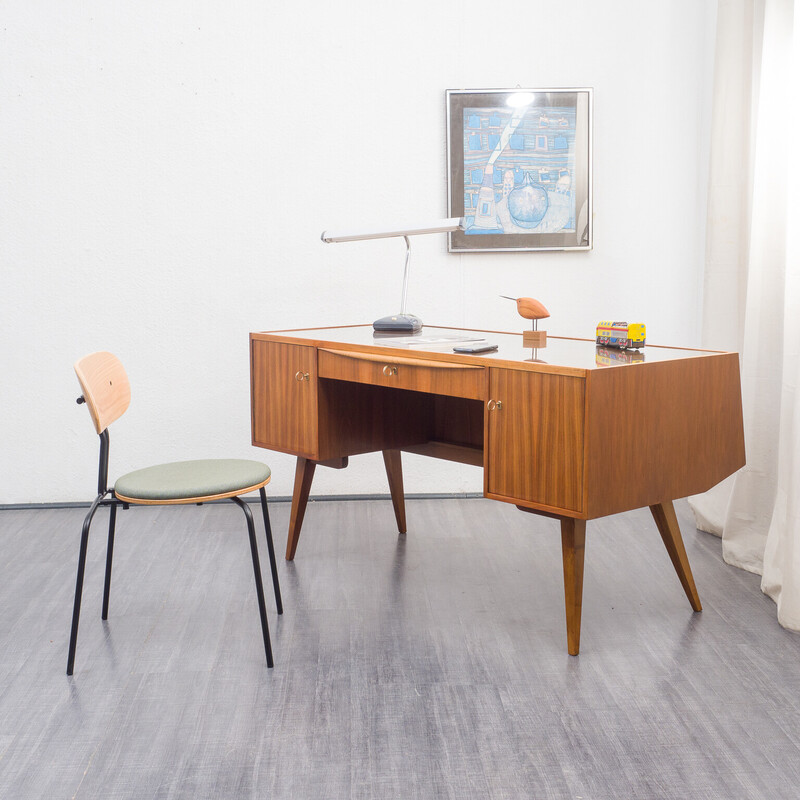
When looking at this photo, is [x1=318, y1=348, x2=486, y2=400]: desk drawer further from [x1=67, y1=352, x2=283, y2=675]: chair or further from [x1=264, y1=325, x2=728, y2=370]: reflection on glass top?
[x1=67, y1=352, x2=283, y2=675]: chair

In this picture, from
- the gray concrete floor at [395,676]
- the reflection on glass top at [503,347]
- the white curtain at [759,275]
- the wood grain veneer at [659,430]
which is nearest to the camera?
the gray concrete floor at [395,676]

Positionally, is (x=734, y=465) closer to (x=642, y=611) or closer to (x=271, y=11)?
(x=642, y=611)

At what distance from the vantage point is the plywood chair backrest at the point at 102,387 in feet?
6.59

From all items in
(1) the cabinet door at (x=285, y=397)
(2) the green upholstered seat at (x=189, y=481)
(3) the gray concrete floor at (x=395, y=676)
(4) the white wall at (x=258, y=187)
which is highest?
(4) the white wall at (x=258, y=187)

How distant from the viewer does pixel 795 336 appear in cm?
238

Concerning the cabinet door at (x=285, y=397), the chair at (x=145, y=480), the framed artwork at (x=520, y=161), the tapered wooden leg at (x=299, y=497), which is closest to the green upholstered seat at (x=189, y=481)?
the chair at (x=145, y=480)

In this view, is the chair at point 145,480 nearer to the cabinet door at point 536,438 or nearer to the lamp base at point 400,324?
the cabinet door at point 536,438

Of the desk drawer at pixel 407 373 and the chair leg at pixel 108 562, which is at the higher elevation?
the desk drawer at pixel 407 373

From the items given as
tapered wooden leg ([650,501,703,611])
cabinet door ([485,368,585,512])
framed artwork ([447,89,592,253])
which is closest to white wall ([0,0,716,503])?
framed artwork ([447,89,592,253])

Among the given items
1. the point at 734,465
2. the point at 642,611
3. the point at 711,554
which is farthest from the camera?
the point at 711,554

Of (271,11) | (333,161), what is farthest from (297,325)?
(271,11)

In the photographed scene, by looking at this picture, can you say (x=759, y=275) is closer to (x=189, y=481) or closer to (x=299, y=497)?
(x=299, y=497)

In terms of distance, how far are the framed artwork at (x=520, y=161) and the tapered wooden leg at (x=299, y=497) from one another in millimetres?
1231

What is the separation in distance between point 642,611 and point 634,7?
230 centimetres
